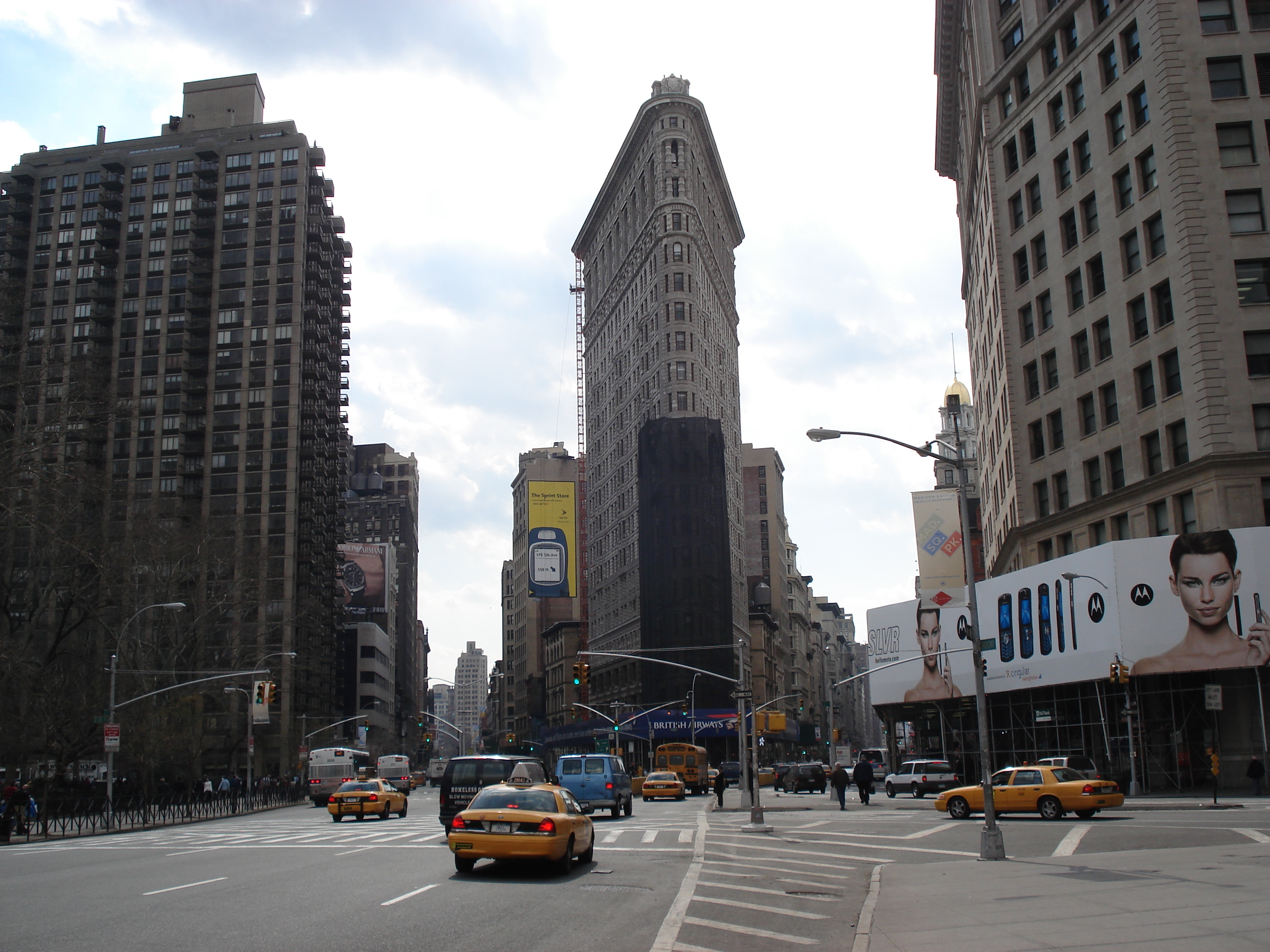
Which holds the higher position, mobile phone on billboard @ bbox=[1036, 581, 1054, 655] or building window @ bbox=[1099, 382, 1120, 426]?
building window @ bbox=[1099, 382, 1120, 426]

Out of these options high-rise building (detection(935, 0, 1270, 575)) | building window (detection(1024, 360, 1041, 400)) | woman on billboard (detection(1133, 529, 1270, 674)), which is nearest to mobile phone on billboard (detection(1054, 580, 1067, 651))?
high-rise building (detection(935, 0, 1270, 575))

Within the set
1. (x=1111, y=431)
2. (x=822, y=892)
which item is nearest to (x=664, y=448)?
(x=1111, y=431)

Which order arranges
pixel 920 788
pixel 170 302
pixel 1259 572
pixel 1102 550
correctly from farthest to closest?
pixel 170 302 → pixel 920 788 → pixel 1102 550 → pixel 1259 572

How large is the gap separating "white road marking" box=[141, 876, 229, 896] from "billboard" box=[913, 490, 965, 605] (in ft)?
270

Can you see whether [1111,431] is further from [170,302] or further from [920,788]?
[170,302]

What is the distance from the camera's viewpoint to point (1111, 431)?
172ft

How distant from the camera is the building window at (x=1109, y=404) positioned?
52812 millimetres

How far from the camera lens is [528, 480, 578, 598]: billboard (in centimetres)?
10419

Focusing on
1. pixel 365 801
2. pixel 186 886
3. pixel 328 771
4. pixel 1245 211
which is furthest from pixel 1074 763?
pixel 328 771

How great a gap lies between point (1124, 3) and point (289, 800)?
65055 millimetres

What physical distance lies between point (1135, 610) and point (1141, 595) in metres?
0.71

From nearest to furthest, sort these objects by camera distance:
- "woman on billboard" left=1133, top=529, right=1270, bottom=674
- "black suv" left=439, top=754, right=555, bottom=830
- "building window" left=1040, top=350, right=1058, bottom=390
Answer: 1. "black suv" left=439, top=754, right=555, bottom=830
2. "woman on billboard" left=1133, top=529, right=1270, bottom=674
3. "building window" left=1040, top=350, right=1058, bottom=390

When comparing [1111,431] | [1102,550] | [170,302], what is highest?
[170,302]

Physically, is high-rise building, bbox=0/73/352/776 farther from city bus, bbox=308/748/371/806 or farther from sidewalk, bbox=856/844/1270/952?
sidewalk, bbox=856/844/1270/952
